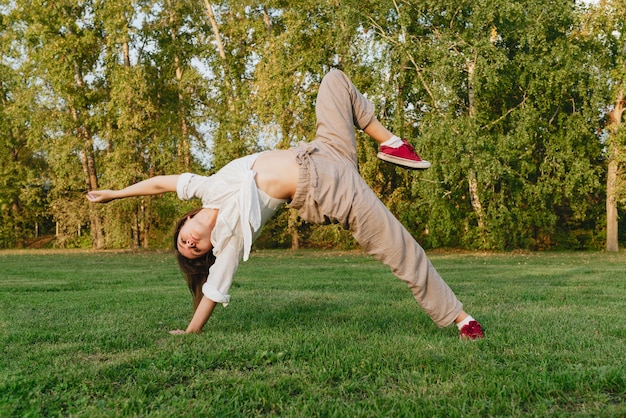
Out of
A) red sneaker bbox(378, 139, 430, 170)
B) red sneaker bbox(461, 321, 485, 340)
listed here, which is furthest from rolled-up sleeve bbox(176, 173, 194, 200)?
red sneaker bbox(461, 321, 485, 340)

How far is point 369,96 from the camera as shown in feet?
71.6

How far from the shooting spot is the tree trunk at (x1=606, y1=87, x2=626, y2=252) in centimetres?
2261

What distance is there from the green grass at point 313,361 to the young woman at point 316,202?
38 cm

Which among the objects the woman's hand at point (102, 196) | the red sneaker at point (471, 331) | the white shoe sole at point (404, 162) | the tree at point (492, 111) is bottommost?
the red sneaker at point (471, 331)

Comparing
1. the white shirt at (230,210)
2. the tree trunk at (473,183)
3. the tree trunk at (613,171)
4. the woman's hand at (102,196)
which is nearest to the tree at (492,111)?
the tree trunk at (473,183)

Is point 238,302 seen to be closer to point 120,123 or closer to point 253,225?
point 253,225

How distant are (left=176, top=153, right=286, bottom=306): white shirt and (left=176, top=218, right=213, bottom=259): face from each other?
0.13m

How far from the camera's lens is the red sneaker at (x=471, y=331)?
168 inches

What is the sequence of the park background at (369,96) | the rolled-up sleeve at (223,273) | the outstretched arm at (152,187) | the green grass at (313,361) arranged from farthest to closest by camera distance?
the park background at (369,96) < the outstretched arm at (152,187) < the rolled-up sleeve at (223,273) < the green grass at (313,361)

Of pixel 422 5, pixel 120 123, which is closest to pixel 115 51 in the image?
pixel 120 123

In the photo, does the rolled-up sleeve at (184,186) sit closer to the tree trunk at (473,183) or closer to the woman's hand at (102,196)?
the woman's hand at (102,196)

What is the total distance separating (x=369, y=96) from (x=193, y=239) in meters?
17.9

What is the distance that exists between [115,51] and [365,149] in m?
11.8

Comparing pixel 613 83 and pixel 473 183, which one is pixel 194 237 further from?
pixel 613 83
